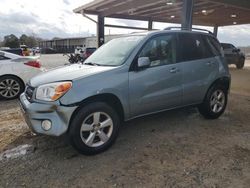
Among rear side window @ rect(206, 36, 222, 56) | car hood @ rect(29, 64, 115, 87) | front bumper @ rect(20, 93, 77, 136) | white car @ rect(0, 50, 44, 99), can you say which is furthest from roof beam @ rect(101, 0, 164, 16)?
front bumper @ rect(20, 93, 77, 136)

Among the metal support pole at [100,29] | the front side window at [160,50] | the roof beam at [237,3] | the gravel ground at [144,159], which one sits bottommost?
the gravel ground at [144,159]

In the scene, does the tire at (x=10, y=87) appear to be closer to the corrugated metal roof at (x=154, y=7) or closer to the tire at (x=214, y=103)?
the tire at (x=214, y=103)

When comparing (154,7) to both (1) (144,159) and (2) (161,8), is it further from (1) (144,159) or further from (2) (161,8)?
(1) (144,159)

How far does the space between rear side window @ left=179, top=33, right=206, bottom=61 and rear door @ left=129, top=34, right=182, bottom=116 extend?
20cm

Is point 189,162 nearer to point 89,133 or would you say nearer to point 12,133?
point 89,133

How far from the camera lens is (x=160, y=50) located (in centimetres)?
406

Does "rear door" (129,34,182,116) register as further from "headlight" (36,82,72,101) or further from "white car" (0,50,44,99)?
"white car" (0,50,44,99)

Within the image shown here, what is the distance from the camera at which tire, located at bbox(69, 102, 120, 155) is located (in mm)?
3174

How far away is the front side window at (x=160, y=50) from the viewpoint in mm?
3892

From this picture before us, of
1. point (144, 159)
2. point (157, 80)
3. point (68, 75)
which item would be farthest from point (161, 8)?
point (144, 159)

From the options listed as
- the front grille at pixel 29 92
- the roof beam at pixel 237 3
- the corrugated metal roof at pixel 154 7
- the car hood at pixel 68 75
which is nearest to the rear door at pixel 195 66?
the car hood at pixel 68 75

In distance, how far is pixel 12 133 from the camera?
4.21 m

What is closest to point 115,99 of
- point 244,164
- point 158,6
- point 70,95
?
point 70,95

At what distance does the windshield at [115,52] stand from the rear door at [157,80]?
8.3 inches
